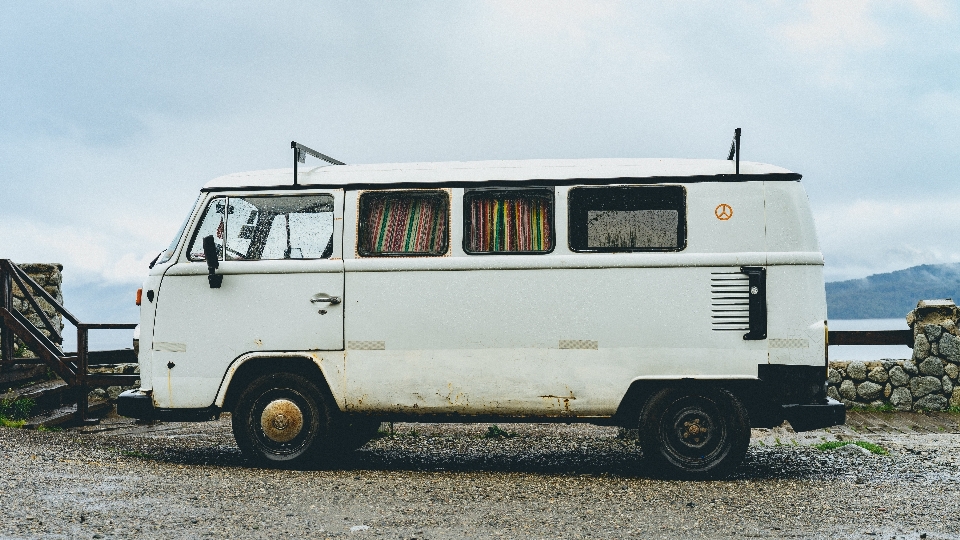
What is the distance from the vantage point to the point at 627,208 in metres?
7.81

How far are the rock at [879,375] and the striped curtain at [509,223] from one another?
24.7ft

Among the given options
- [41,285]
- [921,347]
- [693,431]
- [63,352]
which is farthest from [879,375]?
[41,285]

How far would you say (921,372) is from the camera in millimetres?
13031

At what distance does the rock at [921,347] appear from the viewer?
42.6ft

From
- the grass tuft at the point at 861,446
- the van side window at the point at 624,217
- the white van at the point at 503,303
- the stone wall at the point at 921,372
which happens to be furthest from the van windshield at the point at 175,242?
the stone wall at the point at 921,372

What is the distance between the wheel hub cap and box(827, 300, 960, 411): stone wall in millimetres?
8343

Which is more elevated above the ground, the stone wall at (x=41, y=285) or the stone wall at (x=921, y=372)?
the stone wall at (x=41, y=285)

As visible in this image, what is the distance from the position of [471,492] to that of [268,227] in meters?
2.98

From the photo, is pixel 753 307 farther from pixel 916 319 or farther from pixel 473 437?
pixel 916 319

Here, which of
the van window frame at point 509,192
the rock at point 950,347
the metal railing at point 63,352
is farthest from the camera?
the rock at point 950,347

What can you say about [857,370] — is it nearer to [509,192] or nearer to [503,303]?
[503,303]

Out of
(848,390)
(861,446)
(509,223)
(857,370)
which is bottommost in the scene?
(861,446)

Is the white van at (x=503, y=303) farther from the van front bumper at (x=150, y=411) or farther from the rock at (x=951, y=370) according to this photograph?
the rock at (x=951, y=370)

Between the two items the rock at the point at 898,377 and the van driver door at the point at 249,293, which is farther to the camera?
the rock at the point at 898,377
